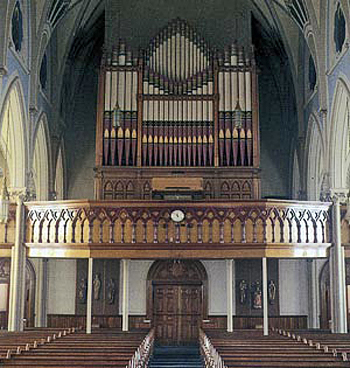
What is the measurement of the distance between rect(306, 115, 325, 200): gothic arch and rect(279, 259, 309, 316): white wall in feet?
8.45

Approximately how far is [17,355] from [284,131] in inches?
762

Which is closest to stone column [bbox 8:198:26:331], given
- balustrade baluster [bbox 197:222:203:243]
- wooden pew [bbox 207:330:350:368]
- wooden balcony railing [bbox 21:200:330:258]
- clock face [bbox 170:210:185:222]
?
wooden balcony railing [bbox 21:200:330:258]

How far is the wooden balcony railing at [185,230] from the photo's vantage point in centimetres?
1752

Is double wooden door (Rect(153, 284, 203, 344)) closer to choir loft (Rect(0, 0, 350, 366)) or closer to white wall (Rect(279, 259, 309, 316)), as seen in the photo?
choir loft (Rect(0, 0, 350, 366))

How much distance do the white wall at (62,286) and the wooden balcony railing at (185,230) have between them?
26.2ft

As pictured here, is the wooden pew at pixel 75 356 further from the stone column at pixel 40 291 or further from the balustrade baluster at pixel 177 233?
the stone column at pixel 40 291

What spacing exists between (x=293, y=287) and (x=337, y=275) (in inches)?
284

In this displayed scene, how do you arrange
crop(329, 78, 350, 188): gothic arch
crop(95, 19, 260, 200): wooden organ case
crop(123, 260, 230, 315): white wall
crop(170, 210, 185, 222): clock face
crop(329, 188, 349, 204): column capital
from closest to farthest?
crop(170, 210, 185, 222): clock face → crop(329, 188, 349, 204): column capital → crop(329, 78, 350, 188): gothic arch → crop(95, 19, 260, 200): wooden organ case → crop(123, 260, 230, 315): white wall

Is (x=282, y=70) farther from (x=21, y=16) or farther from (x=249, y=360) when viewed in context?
(x=249, y=360)

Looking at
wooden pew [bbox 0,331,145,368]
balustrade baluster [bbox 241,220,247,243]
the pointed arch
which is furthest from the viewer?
the pointed arch

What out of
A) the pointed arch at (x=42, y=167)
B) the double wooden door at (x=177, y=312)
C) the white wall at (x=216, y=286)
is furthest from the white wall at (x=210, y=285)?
the pointed arch at (x=42, y=167)

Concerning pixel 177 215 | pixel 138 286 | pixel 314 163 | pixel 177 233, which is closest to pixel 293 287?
pixel 314 163

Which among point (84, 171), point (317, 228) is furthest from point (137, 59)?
point (317, 228)

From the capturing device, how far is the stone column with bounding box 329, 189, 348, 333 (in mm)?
17859
